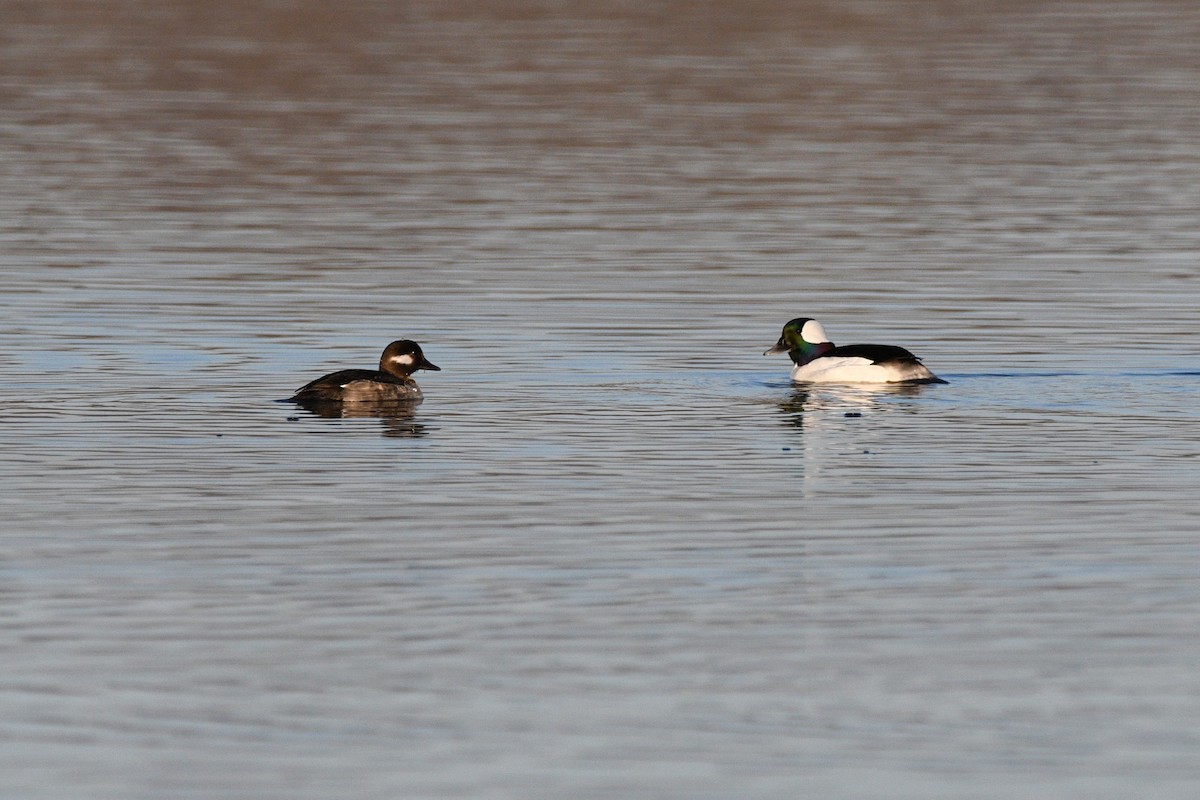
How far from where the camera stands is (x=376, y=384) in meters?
18.4

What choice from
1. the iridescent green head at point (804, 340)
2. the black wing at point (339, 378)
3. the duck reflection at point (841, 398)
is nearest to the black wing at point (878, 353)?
the duck reflection at point (841, 398)

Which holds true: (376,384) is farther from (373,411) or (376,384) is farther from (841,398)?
(841,398)

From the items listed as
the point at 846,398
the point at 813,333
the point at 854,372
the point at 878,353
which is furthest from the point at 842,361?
the point at 813,333

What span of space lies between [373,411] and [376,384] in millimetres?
207

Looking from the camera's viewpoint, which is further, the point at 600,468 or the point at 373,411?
the point at 373,411

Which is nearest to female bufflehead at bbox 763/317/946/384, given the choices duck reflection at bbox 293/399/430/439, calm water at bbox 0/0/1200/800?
calm water at bbox 0/0/1200/800

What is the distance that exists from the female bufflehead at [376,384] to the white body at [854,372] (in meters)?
3.02

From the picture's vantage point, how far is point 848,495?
1456cm

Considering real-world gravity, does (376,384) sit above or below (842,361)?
below

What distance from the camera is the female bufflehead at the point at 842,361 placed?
19203mm

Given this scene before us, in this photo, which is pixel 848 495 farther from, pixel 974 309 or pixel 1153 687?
pixel 974 309

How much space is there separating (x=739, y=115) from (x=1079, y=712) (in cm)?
3446

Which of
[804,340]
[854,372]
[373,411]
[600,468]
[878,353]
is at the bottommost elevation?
[600,468]

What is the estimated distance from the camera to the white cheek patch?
20391 millimetres
